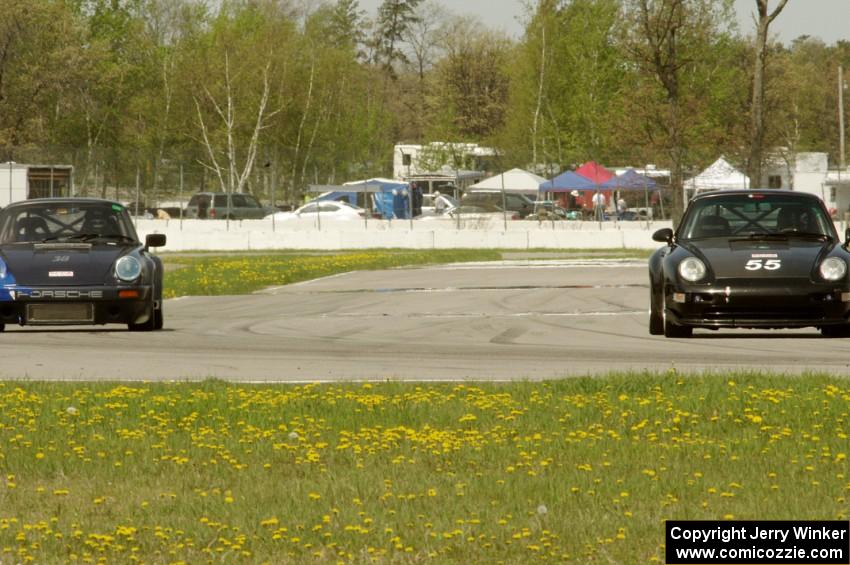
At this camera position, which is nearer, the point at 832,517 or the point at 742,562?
the point at 742,562

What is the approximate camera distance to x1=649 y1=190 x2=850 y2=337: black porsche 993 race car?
14.8 meters

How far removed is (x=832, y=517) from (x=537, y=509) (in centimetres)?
129

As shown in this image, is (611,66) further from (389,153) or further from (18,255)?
(18,255)

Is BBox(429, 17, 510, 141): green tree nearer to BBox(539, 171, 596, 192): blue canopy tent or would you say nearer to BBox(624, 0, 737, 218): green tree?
BBox(624, 0, 737, 218): green tree

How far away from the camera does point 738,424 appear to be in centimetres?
953

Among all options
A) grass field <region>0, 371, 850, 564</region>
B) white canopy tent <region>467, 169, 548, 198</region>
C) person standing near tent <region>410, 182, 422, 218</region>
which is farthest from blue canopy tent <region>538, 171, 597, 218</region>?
grass field <region>0, 371, 850, 564</region>

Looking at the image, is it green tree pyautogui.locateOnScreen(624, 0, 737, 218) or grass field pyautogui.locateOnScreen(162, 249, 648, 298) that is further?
green tree pyautogui.locateOnScreen(624, 0, 737, 218)

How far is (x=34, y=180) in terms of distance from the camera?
49.6 meters

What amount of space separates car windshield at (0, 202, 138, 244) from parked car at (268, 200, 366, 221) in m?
35.0

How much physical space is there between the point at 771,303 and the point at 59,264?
741 cm

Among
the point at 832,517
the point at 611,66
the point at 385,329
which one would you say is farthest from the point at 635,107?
the point at 832,517

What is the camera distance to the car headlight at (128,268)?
54.5 ft

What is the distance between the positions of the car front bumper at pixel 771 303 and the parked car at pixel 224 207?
37.5m

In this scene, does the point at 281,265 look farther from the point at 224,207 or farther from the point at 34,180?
the point at 224,207
